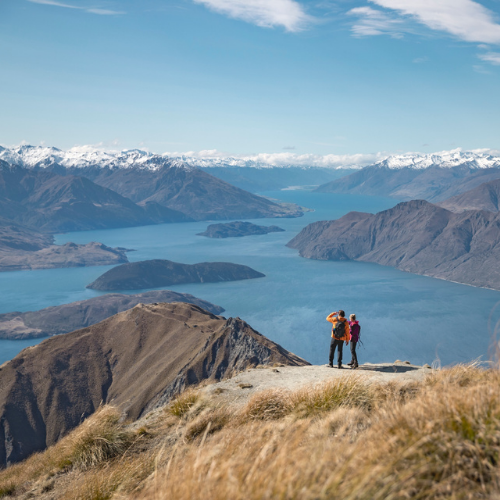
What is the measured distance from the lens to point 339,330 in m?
15.2

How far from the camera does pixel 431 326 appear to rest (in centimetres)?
11219

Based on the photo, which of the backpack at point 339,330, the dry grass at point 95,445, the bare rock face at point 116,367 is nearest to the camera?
the dry grass at point 95,445

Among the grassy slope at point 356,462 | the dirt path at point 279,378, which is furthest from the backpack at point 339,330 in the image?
the grassy slope at point 356,462

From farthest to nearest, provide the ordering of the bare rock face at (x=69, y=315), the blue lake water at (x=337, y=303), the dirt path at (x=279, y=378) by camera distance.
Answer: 1. the bare rock face at (x=69, y=315)
2. the blue lake water at (x=337, y=303)
3. the dirt path at (x=279, y=378)

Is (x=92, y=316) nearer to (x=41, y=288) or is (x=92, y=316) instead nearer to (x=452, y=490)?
(x=41, y=288)

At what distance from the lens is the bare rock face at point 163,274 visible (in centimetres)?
16100

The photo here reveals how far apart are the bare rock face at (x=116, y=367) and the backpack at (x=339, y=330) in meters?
28.1

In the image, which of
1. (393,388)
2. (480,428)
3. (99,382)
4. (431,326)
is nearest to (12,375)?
(99,382)

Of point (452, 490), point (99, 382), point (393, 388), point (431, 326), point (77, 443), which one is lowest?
point (431, 326)

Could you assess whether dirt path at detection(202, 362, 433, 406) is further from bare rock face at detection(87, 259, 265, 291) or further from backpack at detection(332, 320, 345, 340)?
bare rock face at detection(87, 259, 265, 291)

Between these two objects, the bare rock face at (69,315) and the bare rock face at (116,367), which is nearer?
the bare rock face at (116,367)

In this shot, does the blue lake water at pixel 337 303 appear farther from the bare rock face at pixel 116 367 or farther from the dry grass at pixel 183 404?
the dry grass at pixel 183 404

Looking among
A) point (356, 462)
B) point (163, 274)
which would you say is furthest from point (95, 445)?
point (163, 274)

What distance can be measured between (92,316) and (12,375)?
69825mm
